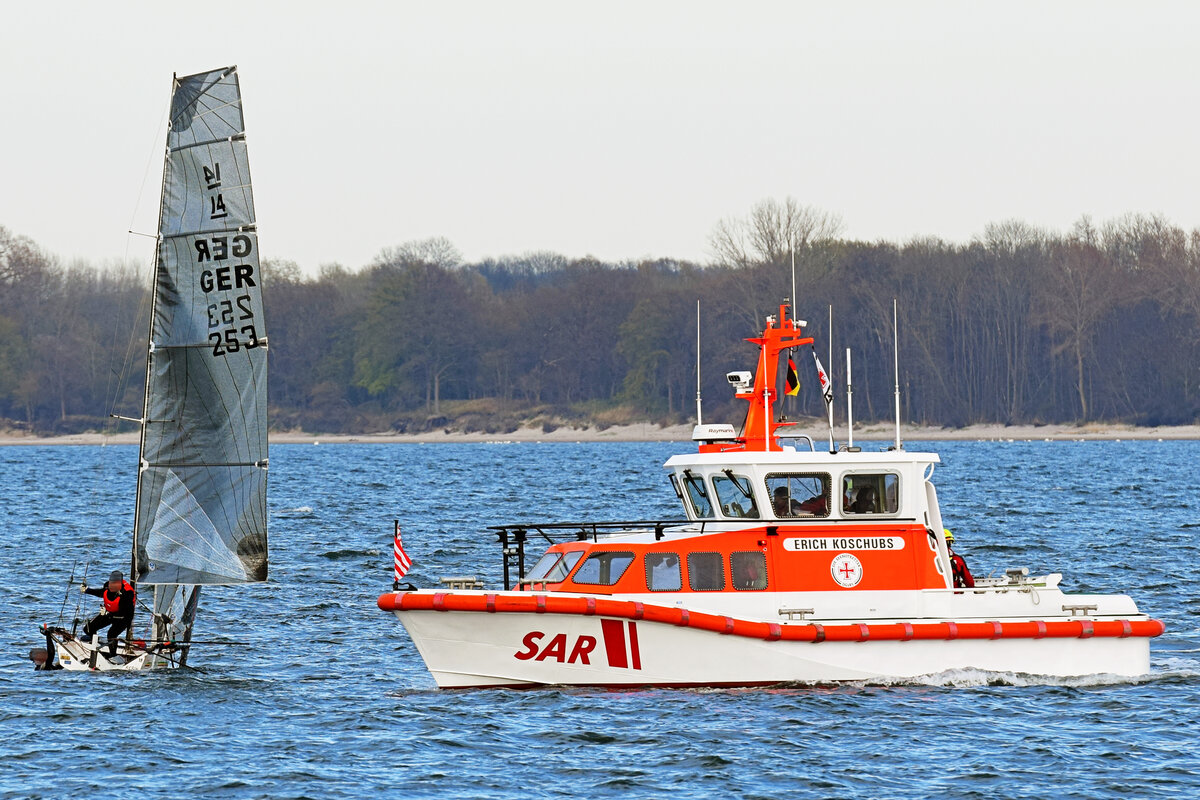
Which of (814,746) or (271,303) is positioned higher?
(271,303)

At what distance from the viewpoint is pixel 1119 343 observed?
119 m

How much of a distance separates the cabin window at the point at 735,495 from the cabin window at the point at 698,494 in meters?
0.19

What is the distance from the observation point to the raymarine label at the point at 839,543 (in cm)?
1875

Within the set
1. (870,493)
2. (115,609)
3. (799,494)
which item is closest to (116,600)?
(115,609)

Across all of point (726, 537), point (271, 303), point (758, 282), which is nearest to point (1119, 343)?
point (758, 282)

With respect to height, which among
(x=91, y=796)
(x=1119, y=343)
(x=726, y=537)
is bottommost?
(x=91, y=796)

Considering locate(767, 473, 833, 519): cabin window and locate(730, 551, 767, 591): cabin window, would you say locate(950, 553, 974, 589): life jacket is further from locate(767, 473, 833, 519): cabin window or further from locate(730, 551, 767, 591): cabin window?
locate(730, 551, 767, 591): cabin window

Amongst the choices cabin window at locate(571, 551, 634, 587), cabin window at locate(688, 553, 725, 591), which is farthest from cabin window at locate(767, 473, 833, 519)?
cabin window at locate(571, 551, 634, 587)

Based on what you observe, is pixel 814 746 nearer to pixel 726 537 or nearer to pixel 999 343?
pixel 726 537

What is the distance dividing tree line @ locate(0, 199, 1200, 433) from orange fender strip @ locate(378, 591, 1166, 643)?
280ft

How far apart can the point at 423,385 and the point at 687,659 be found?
399ft

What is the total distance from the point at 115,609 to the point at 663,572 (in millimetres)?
7196

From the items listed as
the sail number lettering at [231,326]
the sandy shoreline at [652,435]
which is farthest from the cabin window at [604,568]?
the sandy shoreline at [652,435]

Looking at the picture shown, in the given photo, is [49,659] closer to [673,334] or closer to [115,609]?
[115,609]
